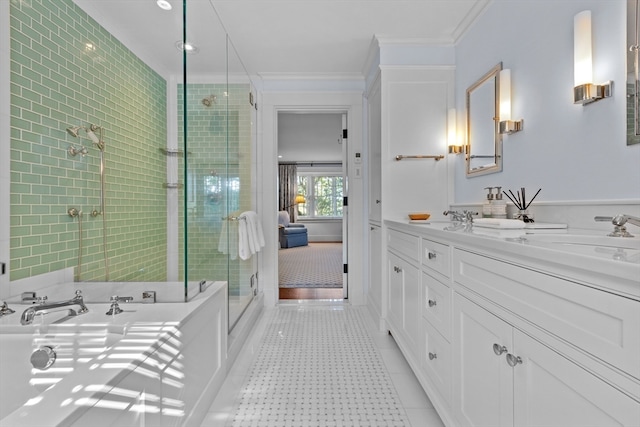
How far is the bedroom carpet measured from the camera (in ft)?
14.2

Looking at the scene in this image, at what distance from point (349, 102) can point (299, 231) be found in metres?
5.04

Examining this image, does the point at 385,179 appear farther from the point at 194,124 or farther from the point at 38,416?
the point at 38,416

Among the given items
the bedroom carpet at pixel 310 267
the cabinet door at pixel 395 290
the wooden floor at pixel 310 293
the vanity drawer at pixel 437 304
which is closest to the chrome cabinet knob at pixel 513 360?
the vanity drawer at pixel 437 304

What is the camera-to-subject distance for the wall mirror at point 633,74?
1133mm

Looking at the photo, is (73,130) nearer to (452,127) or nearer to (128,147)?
(128,147)

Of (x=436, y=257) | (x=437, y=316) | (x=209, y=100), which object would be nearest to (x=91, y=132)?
(x=209, y=100)

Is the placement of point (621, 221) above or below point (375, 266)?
above

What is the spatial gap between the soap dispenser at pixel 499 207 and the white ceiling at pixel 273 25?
4.42ft

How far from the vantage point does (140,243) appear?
105 inches

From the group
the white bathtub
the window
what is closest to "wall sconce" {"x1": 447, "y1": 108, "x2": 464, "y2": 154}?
the white bathtub

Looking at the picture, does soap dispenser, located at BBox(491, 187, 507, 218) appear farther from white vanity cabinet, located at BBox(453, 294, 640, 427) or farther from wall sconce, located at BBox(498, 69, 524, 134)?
white vanity cabinet, located at BBox(453, 294, 640, 427)

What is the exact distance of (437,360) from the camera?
151 centimetres

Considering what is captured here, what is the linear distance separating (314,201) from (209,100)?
6.82 metres

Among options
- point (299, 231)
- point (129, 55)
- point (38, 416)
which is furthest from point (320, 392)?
point (299, 231)
